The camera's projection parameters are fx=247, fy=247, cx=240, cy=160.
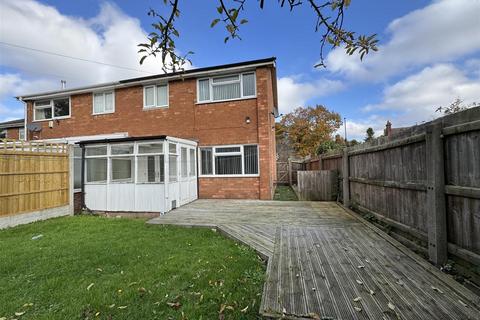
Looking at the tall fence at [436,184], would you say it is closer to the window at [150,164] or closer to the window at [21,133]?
the window at [150,164]

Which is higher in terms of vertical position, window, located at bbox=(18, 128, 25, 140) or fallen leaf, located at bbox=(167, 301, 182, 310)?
window, located at bbox=(18, 128, 25, 140)

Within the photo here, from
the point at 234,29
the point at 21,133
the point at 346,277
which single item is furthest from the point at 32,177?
the point at 21,133

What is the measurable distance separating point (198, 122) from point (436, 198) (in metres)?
9.30

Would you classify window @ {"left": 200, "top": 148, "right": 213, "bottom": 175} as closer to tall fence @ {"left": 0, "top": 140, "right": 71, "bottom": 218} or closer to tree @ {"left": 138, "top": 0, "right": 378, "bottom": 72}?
tall fence @ {"left": 0, "top": 140, "right": 71, "bottom": 218}

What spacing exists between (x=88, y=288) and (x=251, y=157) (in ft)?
25.5

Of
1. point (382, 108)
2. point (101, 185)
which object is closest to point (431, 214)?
point (101, 185)

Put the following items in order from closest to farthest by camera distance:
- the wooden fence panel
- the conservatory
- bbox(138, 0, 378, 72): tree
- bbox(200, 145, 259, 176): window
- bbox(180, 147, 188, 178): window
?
bbox(138, 0, 378, 72): tree
the conservatory
the wooden fence panel
bbox(180, 147, 188, 178): window
bbox(200, 145, 259, 176): window

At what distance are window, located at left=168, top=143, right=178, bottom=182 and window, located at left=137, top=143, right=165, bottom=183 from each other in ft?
0.93

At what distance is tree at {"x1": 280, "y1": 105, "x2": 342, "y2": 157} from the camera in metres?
31.7

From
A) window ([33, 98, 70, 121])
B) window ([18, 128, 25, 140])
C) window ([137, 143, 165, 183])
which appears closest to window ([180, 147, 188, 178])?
window ([137, 143, 165, 183])

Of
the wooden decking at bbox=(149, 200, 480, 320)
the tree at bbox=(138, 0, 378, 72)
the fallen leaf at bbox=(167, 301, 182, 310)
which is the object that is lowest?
the fallen leaf at bbox=(167, 301, 182, 310)

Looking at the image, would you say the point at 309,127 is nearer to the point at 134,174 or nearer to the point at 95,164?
the point at 134,174

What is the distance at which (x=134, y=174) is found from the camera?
27.5 ft

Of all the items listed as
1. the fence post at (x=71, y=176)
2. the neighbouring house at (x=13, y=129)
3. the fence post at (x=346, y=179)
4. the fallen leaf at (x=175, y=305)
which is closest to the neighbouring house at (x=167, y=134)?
the fence post at (x=71, y=176)
